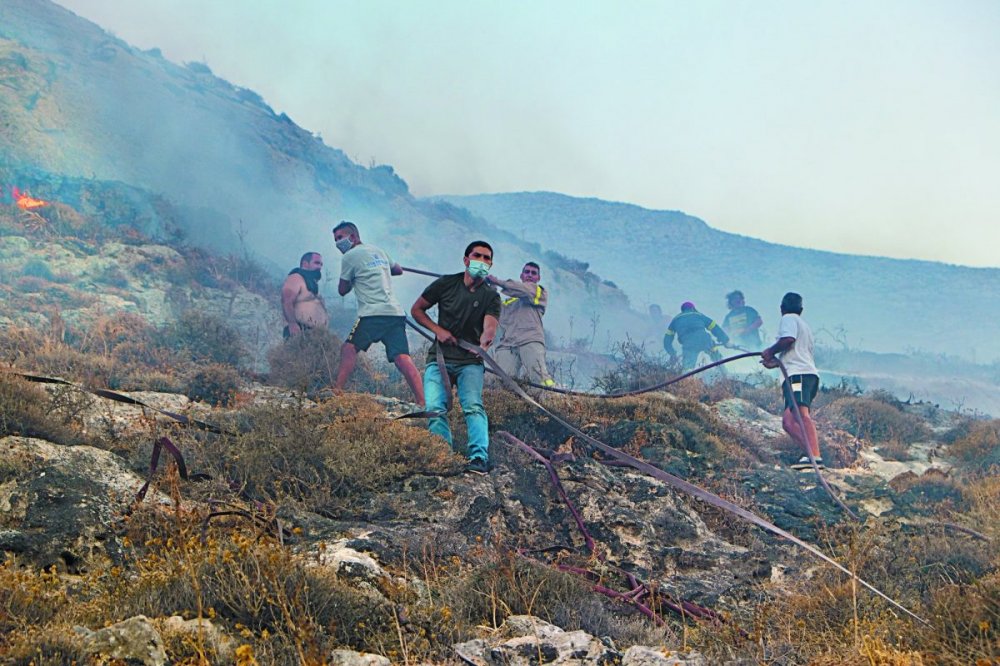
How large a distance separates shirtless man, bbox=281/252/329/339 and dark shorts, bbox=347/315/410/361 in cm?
211

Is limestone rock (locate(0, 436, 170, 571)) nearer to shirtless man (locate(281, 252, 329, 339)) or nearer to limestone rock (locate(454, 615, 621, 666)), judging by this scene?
limestone rock (locate(454, 615, 621, 666))

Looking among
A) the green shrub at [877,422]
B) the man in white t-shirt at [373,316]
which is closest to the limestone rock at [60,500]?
the man in white t-shirt at [373,316]

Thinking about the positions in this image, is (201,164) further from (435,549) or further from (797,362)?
(435,549)

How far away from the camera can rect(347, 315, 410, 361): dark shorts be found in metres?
7.57

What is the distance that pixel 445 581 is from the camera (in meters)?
3.46

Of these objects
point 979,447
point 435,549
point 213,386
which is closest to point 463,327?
point 435,549

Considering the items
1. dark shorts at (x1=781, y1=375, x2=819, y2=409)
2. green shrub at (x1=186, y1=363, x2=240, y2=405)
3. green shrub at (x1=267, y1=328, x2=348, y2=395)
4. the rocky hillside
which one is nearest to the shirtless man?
green shrub at (x1=267, y1=328, x2=348, y2=395)

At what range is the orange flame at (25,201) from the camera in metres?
14.8

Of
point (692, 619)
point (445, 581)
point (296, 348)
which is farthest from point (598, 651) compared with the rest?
point (296, 348)

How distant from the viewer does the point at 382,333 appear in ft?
24.9

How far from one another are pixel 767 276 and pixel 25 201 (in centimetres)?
5349

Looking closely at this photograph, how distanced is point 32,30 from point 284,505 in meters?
24.5

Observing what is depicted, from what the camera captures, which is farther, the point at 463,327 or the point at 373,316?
the point at 373,316

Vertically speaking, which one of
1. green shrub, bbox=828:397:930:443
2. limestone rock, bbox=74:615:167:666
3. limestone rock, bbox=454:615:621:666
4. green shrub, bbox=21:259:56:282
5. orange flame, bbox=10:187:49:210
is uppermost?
orange flame, bbox=10:187:49:210
